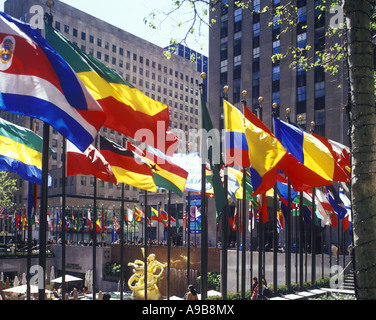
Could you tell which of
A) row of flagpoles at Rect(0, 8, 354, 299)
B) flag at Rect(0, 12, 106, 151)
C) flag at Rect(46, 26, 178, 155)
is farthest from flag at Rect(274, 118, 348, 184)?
flag at Rect(0, 12, 106, 151)

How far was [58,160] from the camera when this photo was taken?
101 metres

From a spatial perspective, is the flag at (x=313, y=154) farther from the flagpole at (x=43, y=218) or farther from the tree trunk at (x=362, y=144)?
the flagpole at (x=43, y=218)

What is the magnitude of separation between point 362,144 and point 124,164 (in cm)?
931

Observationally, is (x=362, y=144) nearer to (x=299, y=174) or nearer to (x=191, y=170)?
(x=299, y=174)

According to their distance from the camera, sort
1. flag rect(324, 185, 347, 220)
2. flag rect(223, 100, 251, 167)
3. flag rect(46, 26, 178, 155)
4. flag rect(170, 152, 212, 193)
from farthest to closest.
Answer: flag rect(324, 185, 347, 220) → flag rect(170, 152, 212, 193) → flag rect(223, 100, 251, 167) → flag rect(46, 26, 178, 155)

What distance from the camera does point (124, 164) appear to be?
15172 mm

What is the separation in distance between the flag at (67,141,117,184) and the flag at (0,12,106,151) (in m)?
4.60

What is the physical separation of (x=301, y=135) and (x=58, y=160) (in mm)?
90679

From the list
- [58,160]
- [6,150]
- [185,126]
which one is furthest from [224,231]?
[185,126]

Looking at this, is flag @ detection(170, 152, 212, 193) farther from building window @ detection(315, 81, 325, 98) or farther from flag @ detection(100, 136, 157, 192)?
building window @ detection(315, 81, 325, 98)

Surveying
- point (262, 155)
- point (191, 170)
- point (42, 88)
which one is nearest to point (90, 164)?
point (262, 155)

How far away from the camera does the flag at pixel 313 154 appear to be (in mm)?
15148

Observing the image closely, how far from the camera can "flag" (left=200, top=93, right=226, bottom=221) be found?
1308 cm
